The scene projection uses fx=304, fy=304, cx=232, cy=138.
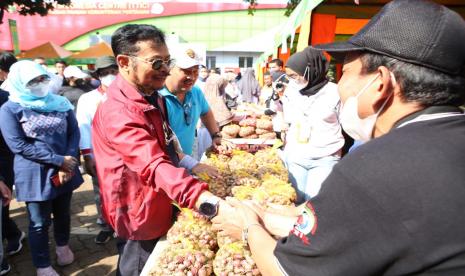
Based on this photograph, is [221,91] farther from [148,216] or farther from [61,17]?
[61,17]

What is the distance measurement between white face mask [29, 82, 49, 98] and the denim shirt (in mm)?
Result: 167

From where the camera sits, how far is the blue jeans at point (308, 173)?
10.1 feet

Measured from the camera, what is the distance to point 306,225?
934mm

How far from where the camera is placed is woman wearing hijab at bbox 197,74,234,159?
16.1ft

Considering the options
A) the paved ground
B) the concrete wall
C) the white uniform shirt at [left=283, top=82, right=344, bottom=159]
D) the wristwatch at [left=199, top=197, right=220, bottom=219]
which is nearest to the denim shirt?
the paved ground

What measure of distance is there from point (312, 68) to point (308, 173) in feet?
3.64

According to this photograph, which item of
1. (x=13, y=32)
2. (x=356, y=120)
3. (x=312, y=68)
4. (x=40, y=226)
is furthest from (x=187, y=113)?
(x=13, y=32)

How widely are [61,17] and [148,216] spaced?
34717 mm

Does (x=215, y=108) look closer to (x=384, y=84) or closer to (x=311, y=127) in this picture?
(x=311, y=127)

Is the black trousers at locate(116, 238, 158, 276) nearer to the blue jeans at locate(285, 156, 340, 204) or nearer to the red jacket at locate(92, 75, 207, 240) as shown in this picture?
the red jacket at locate(92, 75, 207, 240)

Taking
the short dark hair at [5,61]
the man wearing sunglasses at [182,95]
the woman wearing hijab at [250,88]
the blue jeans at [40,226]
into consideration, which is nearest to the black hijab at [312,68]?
the man wearing sunglasses at [182,95]

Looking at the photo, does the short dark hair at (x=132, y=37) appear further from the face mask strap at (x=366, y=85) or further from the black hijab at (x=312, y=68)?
the black hijab at (x=312, y=68)

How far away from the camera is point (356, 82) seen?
1079 millimetres

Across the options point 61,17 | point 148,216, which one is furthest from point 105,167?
point 61,17
